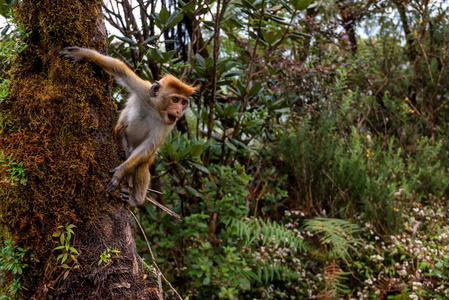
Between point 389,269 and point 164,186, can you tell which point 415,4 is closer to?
point 389,269

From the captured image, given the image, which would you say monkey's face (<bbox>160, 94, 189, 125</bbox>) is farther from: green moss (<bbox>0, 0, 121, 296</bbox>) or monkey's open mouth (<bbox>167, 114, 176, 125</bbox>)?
green moss (<bbox>0, 0, 121, 296</bbox>)

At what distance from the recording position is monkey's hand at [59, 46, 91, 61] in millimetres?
2275

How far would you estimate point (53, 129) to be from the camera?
2.20m

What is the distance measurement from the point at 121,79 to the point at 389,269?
3.92 metres

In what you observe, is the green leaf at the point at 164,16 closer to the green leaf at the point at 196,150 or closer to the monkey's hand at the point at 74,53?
the green leaf at the point at 196,150

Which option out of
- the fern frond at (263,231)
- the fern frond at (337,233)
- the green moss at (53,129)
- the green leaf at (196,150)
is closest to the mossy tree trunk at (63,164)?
the green moss at (53,129)

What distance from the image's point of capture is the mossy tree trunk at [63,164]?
208 cm

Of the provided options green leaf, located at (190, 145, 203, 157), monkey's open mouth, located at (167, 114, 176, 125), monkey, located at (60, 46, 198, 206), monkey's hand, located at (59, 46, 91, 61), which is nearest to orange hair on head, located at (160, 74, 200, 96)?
monkey, located at (60, 46, 198, 206)

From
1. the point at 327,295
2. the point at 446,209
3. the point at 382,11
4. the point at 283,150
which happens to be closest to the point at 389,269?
the point at 327,295

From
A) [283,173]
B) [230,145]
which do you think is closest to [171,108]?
[230,145]

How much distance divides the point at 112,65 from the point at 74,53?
32 centimetres

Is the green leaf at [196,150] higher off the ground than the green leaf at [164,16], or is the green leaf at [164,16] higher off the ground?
the green leaf at [164,16]

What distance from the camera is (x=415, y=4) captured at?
828 cm

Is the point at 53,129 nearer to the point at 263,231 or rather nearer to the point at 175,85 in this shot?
the point at 175,85
